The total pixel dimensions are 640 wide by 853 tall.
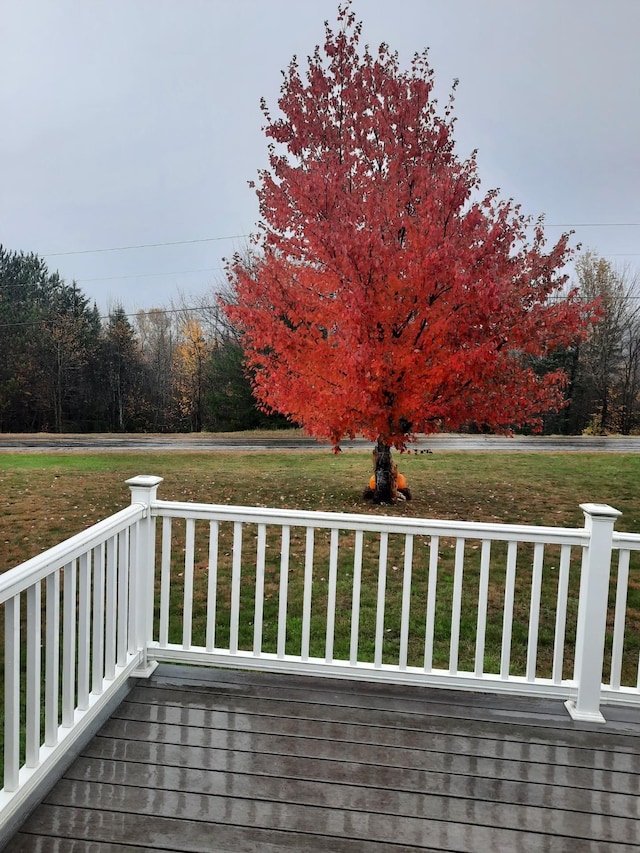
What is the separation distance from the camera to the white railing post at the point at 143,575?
2.48 metres

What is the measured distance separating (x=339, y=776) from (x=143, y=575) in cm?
113

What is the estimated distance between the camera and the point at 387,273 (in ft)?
19.2

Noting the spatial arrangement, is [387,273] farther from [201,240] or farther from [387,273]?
[201,240]

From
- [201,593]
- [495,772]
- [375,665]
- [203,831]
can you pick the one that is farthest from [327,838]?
[201,593]

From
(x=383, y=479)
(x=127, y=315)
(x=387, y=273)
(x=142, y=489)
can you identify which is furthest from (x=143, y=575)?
(x=127, y=315)

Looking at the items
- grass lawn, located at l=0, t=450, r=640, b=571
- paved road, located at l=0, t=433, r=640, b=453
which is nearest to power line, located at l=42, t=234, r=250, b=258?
paved road, located at l=0, t=433, r=640, b=453

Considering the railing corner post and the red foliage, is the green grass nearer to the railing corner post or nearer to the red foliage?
the red foliage

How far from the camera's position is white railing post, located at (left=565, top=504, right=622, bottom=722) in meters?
2.25

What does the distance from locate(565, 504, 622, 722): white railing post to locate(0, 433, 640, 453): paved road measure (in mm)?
8452

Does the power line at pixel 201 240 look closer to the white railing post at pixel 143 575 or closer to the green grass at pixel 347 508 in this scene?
the green grass at pixel 347 508

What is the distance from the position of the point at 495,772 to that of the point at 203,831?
3.03 ft

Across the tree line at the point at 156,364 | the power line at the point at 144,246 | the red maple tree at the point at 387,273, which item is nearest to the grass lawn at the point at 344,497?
the red maple tree at the point at 387,273

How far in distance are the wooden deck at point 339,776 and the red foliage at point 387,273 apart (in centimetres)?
370

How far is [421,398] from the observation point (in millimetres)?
5824
